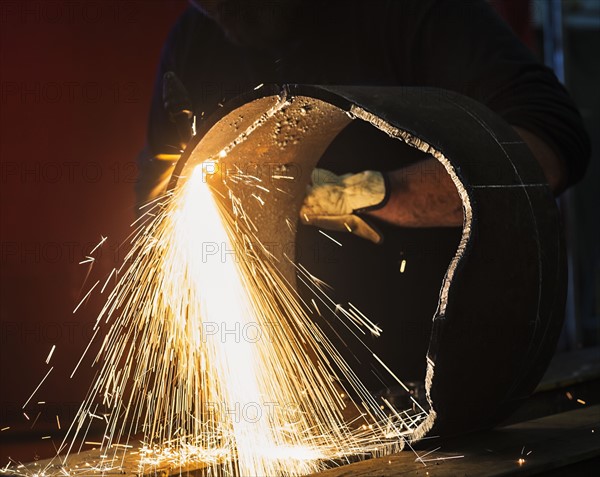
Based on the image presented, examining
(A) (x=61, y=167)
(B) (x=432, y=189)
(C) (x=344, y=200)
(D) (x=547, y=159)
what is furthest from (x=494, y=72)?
(A) (x=61, y=167)

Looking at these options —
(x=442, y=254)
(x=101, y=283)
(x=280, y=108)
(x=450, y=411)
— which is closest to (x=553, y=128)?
(x=442, y=254)

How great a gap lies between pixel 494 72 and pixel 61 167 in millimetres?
1600

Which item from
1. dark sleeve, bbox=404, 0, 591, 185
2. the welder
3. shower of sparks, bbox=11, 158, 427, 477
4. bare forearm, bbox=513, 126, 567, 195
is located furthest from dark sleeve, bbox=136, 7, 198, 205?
bare forearm, bbox=513, 126, 567, 195

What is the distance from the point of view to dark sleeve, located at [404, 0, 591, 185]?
2539 millimetres

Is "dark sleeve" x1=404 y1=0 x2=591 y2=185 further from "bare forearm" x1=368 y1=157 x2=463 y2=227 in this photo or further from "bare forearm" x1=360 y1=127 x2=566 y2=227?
"bare forearm" x1=368 y1=157 x2=463 y2=227

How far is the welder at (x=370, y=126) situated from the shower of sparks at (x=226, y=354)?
0.78 ft

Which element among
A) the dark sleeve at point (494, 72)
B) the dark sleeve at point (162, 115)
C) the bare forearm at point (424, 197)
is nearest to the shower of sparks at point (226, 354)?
the bare forearm at point (424, 197)

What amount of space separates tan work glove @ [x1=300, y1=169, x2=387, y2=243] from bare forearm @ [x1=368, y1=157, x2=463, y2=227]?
0.05 meters

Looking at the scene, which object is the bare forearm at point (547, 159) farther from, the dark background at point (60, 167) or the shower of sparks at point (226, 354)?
the dark background at point (60, 167)

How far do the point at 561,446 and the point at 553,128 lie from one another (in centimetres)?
98

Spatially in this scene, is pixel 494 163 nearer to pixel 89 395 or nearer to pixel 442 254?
pixel 442 254

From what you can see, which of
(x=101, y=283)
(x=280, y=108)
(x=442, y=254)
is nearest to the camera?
(x=280, y=108)

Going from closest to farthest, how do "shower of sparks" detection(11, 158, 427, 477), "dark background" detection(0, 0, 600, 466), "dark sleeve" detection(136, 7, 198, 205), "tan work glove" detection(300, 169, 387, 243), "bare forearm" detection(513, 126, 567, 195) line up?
"shower of sparks" detection(11, 158, 427, 477)
"bare forearm" detection(513, 126, 567, 195)
"tan work glove" detection(300, 169, 387, 243)
"dark background" detection(0, 0, 600, 466)
"dark sleeve" detection(136, 7, 198, 205)

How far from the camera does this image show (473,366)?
71.6 inches
